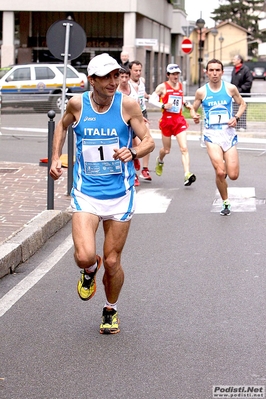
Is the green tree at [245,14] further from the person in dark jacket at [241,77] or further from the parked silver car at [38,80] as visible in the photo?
the person in dark jacket at [241,77]

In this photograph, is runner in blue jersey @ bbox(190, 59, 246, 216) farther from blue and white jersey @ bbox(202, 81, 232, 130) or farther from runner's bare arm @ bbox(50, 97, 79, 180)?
runner's bare arm @ bbox(50, 97, 79, 180)

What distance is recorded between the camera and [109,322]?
20.7 feet

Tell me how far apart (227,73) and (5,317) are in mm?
57255

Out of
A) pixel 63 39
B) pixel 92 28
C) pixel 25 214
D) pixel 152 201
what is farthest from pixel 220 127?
pixel 92 28

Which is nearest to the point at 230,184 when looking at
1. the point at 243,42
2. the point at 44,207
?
the point at 44,207

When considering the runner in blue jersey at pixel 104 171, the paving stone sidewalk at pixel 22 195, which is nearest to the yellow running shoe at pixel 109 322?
the runner in blue jersey at pixel 104 171

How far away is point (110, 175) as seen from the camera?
6.21 metres

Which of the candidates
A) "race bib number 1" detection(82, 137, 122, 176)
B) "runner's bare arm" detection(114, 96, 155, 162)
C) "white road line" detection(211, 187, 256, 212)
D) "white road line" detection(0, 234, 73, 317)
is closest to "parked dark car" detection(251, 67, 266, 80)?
"white road line" detection(211, 187, 256, 212)

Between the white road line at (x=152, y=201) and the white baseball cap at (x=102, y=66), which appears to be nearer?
the white baseball cap at (x=102, y=66)

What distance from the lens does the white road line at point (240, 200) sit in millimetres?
12086

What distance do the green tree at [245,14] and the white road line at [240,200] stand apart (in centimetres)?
13328

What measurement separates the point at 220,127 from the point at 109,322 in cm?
573

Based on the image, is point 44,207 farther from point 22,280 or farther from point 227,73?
point 227,73

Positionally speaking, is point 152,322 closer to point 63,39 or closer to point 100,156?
point 100,156
